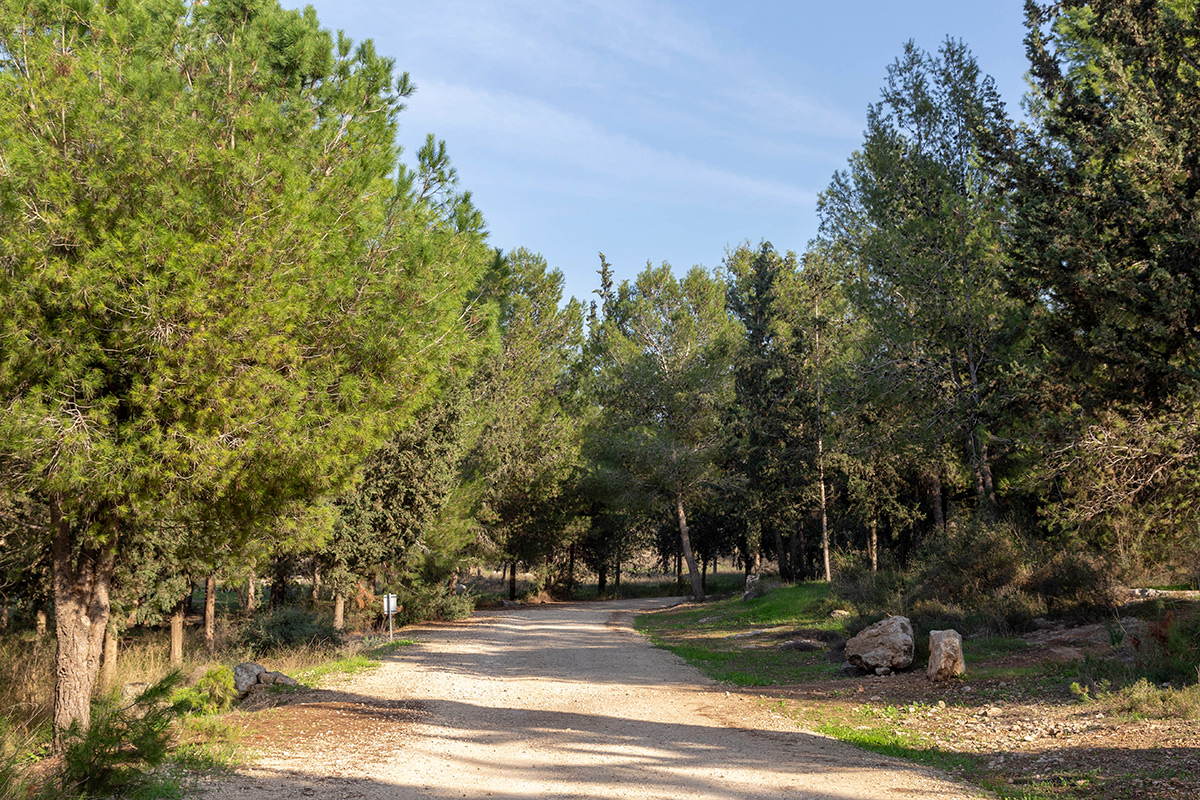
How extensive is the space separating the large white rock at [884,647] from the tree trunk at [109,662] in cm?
1111

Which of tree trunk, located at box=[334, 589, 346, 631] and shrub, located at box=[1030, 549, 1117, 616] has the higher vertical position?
shrub, located at box=[1030, 549, 1117, 616]

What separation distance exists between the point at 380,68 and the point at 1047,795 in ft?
33.9

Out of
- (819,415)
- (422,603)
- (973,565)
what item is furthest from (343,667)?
(819,415)

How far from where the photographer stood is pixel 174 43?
8195 millimetres

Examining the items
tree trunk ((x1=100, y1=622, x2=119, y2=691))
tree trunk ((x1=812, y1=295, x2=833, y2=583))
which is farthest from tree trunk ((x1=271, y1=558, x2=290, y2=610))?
tree trunk ((x1=812, y1=295, x2=833, y2=583))

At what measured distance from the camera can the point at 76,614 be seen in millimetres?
8039

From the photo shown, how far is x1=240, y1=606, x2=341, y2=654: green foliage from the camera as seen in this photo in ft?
49.9

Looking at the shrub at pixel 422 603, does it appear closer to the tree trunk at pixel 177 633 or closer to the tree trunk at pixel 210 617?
the tree trunk at pixel 210 617

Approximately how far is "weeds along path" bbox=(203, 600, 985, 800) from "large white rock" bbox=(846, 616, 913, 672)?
2.29m

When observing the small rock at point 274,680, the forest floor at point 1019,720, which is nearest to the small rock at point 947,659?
the forest floor at point 1019,720

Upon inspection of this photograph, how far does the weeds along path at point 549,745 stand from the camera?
6.03 metres

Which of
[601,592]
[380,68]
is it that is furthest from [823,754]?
[601,592]

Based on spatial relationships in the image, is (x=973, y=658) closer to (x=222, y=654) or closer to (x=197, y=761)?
(x=197, y=761)

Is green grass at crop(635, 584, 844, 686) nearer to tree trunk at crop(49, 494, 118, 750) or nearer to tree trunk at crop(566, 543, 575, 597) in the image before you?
tree trunk at crop(49, 494, 118, 750)
